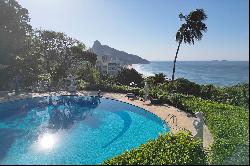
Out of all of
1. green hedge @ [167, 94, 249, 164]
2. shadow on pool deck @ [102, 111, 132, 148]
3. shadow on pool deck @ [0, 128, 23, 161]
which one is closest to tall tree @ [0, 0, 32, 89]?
shadow on pool deck @ [0, 128, 23, 161]

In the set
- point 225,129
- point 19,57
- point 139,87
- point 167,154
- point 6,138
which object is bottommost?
point 6,138

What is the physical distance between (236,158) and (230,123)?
14.3 feet

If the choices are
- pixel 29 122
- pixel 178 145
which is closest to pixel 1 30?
pixel 29 122

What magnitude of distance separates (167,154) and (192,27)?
2748 centimetres

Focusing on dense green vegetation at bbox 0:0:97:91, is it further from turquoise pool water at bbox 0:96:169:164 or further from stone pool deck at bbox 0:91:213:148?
turquoise pool water at bbox 0:96:169:164

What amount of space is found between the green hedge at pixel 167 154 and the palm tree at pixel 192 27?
25078 mm

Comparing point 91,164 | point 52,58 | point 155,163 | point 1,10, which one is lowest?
point 91,164

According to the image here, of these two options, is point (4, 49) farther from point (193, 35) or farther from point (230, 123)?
point (230, 123)

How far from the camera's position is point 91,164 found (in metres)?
13.7

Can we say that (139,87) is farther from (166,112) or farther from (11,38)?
(11,38)

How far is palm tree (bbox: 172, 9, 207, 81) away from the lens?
118 feet

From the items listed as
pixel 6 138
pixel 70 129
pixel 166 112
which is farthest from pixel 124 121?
pixel 6 138

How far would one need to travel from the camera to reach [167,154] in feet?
37.6

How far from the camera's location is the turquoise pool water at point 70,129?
1508 cm
